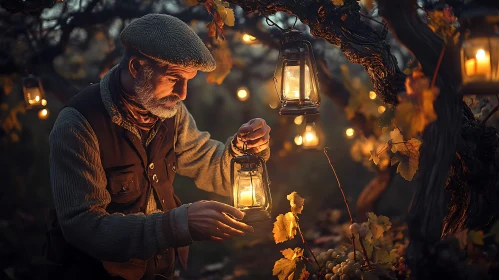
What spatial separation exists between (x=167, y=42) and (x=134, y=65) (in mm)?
310

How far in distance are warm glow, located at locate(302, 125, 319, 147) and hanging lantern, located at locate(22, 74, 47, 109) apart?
3.46 meters

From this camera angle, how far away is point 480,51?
3.49 m

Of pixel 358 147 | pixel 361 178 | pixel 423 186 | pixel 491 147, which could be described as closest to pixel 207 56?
pixel 423 186

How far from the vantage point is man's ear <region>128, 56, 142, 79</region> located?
146 inches

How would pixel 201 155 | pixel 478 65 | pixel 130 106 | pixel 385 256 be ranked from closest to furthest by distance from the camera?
pixel 478 65, pixel 130 106, pixel 385 256, pixel 201 155

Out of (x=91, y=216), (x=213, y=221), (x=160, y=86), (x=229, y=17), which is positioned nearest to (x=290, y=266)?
(x=213, y=221)

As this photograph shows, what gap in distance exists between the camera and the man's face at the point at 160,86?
365 centimetres

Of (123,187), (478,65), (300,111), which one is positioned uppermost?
(478,65)

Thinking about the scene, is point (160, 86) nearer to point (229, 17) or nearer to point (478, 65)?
point (229, 17)

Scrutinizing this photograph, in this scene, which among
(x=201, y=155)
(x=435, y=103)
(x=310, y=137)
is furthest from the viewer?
(x=310, y=137)

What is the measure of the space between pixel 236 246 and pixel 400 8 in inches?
263

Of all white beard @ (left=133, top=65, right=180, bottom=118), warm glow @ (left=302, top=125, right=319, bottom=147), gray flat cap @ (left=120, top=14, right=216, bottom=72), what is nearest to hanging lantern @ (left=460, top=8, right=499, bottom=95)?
gray flat cap @ (left=120, top=14, right=216, bottom=72)

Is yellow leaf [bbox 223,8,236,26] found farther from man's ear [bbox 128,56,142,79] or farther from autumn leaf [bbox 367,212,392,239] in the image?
autumn leaf [bbox 367,212,392,239]

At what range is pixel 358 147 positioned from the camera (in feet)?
32.9
